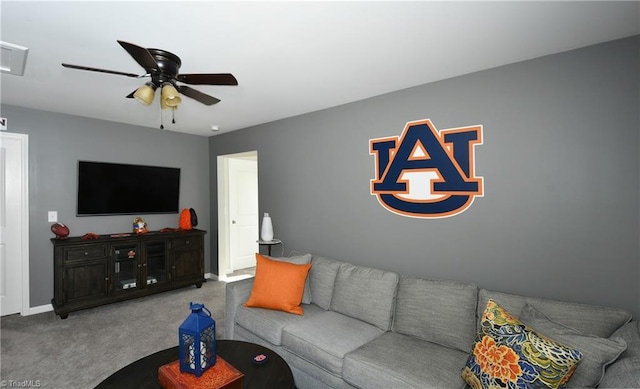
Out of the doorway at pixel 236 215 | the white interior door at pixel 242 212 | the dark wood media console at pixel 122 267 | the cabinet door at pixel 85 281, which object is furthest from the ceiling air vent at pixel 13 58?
the white interior door at pixel 242 212

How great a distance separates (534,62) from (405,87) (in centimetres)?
102

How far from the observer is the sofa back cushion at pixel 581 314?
1.84 m

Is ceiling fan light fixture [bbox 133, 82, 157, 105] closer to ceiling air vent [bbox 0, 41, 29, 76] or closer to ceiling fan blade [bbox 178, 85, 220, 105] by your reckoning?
ceiling fan blade [bbox 178, 85, 220, 105]

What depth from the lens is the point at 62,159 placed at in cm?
411

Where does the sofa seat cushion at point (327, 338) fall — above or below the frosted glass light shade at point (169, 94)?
below

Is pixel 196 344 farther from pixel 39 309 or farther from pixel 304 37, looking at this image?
pixel 39 309

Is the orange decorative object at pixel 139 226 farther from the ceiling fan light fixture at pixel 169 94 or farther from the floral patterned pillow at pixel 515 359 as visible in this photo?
the floral patterned pillow at pixel 515 359

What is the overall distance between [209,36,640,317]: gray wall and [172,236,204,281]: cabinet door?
2.58 meters

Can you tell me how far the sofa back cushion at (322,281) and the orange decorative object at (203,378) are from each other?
129 centimetres

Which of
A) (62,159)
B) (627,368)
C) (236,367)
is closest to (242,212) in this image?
(62,159)

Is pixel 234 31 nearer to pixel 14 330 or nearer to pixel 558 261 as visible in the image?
pixel 558 261

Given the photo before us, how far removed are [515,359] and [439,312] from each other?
29.5 inches

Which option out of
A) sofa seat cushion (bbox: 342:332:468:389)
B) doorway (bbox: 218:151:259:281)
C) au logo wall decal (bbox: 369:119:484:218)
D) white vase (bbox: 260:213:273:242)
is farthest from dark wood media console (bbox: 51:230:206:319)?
sofa seat cushion (bbox: 342:332:468:389)

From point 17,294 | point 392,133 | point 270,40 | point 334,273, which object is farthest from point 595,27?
point 17,294
